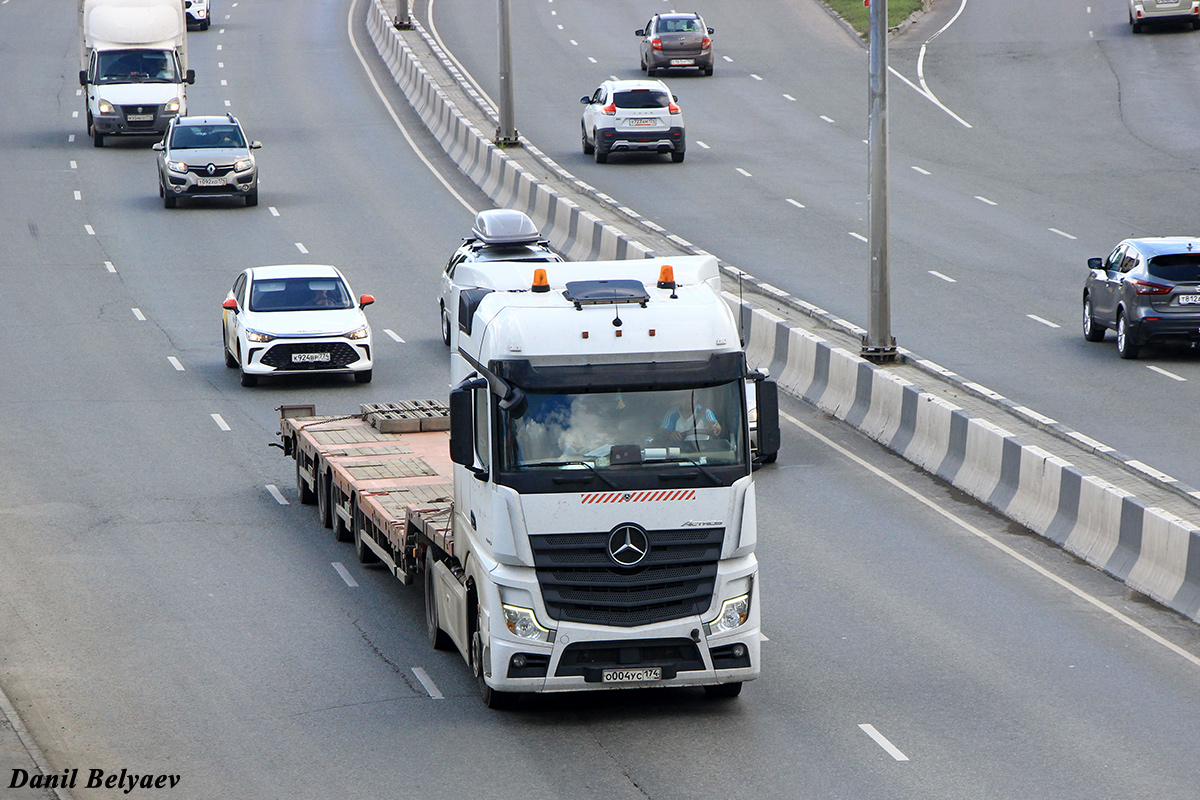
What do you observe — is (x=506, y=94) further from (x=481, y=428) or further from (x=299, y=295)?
(x=481, y=428)

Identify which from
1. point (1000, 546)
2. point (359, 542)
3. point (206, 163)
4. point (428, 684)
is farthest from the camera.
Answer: point (206, 163)

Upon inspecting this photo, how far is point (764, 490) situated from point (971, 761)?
8.03 meters

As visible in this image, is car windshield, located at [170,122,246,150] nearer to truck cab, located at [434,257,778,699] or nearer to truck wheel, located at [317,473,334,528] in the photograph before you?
truck wheel, located at [317,473,334,528]

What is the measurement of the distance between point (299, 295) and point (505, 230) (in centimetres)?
322

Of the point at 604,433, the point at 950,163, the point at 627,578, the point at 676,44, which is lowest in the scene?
the point at 627,578

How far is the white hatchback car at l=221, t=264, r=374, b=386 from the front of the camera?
24547 mm

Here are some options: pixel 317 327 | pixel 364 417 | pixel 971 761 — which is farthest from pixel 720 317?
pixel 317 327

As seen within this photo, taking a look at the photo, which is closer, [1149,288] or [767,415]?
[767,415]

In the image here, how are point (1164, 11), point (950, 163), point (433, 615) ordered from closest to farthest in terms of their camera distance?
point (433, 615), point (950, 163), point (1164, 11)

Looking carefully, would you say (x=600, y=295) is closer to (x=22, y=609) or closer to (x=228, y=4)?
(x=22, y=609)

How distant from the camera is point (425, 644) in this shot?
14.2 meters

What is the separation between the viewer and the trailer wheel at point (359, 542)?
1631 cm

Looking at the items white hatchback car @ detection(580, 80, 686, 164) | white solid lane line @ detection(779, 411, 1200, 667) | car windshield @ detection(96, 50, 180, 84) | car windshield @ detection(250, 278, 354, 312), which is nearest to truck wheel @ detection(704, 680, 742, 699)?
white solid lane line @ detection(779, 411, 1200, 667)

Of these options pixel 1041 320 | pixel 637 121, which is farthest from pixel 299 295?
pixel 637 121
